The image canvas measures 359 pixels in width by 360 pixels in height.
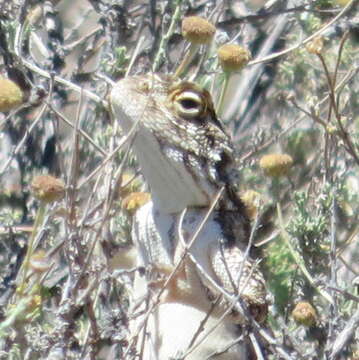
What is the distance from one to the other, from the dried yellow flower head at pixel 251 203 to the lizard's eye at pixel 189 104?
15.8 inches

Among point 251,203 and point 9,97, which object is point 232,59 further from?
point 9,97

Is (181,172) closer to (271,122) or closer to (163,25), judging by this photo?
(163,25)

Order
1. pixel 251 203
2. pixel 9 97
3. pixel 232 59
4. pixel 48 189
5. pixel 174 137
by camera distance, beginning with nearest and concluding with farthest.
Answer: pixel 48 189, pixel 9 97, pixel 174 137, pixel 232 59, pixel 251 203

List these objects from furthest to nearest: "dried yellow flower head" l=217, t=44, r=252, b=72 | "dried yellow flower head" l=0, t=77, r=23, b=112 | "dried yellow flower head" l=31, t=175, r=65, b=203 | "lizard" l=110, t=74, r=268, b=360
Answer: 1. "dried yellow flower head" l=217, t=44, r=252, b=72
2. "lizard" l=110, t=74, r=268, b=360
3. "dried yellow flower head" l=0, t=77, r=23, b=112
4. "dried yellow flower head" l=31, t=175, r=65, b=203

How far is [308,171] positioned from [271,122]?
70 centimetres

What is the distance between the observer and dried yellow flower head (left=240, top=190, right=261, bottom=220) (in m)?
5.30

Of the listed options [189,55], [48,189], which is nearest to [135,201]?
[189,55]

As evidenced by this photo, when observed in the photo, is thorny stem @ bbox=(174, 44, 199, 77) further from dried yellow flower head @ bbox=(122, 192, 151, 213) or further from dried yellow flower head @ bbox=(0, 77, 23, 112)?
dried yellow flower head @ bbox=(0, 77, 23, 112)

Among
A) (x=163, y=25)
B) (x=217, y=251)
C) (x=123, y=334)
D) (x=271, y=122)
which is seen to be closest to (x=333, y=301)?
(x=217, y=251)

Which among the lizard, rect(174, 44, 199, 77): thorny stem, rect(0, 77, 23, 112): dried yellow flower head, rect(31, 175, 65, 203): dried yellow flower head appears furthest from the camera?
rect(174, 44, 199, 77): thorny stem

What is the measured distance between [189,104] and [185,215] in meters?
0.38

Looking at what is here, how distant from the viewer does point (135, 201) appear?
5293 millimetres

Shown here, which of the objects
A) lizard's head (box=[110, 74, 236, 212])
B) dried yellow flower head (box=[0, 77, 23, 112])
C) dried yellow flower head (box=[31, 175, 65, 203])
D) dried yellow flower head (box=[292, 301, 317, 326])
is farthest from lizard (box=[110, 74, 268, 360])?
dried yellow flower head (box=[31, 175, 65, 203])

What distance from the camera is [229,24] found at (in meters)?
6.92
